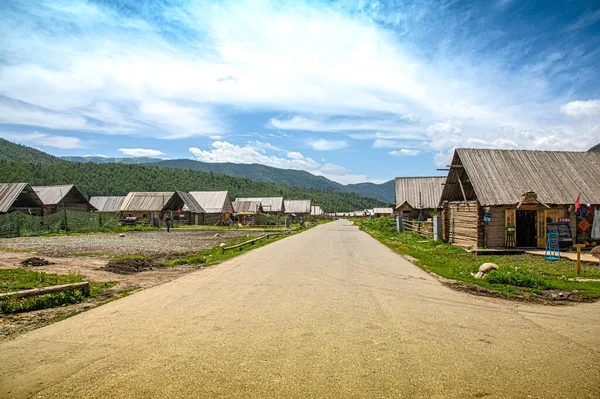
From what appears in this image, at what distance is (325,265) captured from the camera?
47.4 feet

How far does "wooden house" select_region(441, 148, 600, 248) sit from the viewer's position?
21188 millimetres

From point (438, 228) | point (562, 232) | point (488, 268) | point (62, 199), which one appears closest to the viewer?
point (488, 268)

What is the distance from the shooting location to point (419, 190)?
49469mm

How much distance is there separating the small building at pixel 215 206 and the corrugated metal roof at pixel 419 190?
31.2 m

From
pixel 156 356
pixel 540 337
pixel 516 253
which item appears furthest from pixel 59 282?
pixel 516 253

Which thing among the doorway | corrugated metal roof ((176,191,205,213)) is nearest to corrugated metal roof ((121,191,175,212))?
corrugated metal roof ((176,191,205,213))

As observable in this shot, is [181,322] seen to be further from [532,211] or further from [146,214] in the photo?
[146,214]

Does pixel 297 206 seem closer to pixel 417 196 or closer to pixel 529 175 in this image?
pixel 417 196

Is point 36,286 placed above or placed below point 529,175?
below

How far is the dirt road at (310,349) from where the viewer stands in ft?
14.0

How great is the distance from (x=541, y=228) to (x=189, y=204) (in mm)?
52753

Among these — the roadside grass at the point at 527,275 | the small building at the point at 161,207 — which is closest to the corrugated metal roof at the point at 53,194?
the small building at the point at 161,207

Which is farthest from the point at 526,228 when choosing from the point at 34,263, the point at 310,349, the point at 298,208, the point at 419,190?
the point at 298,208

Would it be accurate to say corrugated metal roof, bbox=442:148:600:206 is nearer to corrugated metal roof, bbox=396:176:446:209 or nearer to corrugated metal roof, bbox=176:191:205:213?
corrugated metal roof, bbox=396:176:446:209
